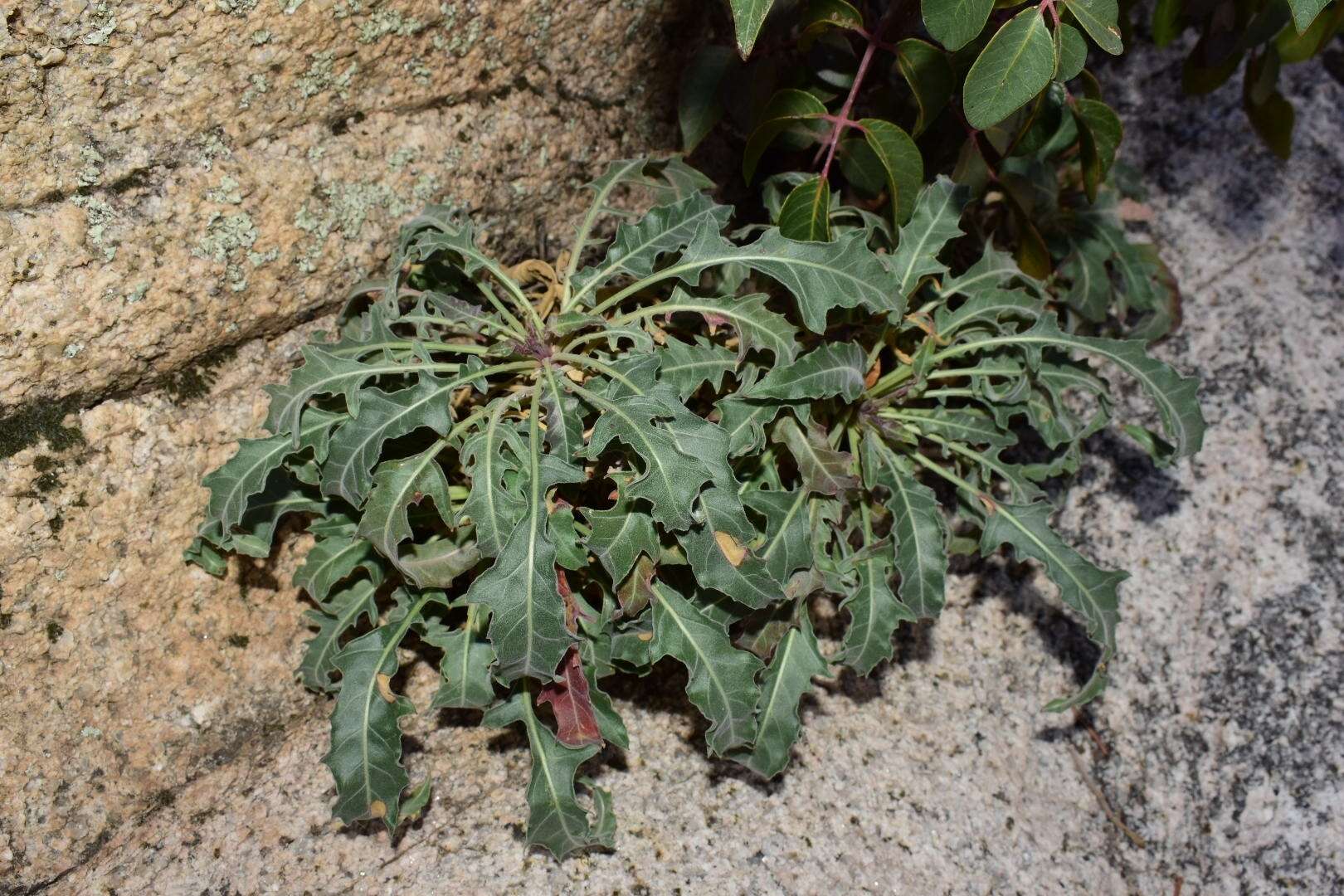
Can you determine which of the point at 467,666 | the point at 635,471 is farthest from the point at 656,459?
the point at 467,666

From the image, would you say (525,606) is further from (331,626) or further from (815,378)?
(815,378)

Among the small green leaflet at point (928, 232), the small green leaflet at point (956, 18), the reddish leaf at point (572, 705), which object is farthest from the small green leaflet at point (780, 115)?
the reddish leaf at point (572, 705)

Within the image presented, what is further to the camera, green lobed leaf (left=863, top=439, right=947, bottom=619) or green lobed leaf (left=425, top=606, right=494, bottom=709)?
green lobed leaf (left=863, top=439, right=947, bottom=619)

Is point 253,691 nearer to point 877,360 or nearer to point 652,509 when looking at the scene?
point 652,509

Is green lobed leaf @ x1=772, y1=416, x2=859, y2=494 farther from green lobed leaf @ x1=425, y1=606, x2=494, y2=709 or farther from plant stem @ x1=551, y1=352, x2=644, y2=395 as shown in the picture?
green lobed leaf @ x1=425, y1=606, x2=494, y2=709

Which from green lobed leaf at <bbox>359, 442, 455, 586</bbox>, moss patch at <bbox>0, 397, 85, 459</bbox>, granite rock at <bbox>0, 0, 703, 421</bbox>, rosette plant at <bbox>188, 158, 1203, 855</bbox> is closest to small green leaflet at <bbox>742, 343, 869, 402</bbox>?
rosette plant at <bbox>188, 158, 1203, 855</bbox>

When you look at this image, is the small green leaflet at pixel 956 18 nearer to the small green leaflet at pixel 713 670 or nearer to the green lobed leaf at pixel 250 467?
the small green leaflet at pixel 713 670
